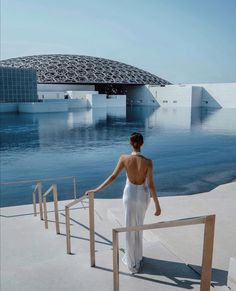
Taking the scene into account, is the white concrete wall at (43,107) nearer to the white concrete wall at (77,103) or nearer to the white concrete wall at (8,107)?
the white concrete wall at (8,107)

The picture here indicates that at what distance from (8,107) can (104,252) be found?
48.7 metres

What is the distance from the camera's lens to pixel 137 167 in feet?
9.20

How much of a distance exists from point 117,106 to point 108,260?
57.6m

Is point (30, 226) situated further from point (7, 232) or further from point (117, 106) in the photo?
point (117, 106)

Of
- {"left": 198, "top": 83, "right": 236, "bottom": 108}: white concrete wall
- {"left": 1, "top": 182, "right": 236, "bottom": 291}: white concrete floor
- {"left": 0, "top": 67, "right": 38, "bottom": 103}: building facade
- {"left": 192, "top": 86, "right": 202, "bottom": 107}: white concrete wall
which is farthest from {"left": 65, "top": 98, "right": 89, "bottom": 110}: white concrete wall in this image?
{"left": 1, "top": 182, "right": 236, "bottom": 291}: white concrete floor

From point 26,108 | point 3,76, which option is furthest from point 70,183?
point 3,76

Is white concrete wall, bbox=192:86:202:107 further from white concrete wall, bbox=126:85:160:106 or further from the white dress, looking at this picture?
the white dress

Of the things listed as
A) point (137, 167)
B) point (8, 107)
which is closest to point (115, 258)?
point (137, 167)

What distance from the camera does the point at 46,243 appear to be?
13.7 feet

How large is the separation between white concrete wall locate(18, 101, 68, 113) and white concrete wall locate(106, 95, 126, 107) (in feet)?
38.6

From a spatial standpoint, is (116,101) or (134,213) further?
(116,101)

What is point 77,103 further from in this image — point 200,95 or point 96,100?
point 200,95

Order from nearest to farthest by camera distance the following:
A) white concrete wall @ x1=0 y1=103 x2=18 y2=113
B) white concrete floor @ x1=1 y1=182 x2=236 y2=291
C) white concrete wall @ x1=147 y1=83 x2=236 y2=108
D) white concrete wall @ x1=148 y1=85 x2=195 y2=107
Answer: white concrete floor @ x1=1 y1=182 x2=236 y2=291
white concrete wall @ x1=0 y1=103 x2=18 y2=113
white concrete wall @ x1=147 y1=83 x2=236 y2=108
white concrete wall @ x1=148 y1=85 x2=195 y2=107

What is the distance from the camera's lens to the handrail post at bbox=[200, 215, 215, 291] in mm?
2045
